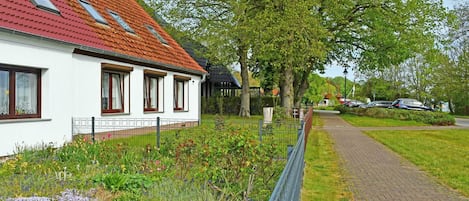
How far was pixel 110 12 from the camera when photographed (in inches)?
685

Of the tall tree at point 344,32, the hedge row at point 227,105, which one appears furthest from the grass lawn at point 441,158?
the hedge row at point 227,105

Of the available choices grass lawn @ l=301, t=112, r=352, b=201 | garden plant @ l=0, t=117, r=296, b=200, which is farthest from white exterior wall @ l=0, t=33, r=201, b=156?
grass lawn @ l=301, t=112, r=352, b=201

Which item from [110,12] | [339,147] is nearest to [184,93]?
[110,12]

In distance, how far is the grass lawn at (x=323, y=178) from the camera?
7074 millimetres

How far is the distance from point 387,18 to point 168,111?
1784cm

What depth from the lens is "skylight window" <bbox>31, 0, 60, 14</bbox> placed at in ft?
38.3

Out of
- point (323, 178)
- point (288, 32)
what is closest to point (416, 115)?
point (288, 32)

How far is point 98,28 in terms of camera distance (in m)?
14.6

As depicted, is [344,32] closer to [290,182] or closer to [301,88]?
[301,88]

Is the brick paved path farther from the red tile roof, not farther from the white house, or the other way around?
the red tile roof

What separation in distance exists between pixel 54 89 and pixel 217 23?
643 inches

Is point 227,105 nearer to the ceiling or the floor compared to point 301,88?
nearer to the floor

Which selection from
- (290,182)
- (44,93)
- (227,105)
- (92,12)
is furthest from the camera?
(227,105)

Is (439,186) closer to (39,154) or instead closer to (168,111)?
(39,154)
